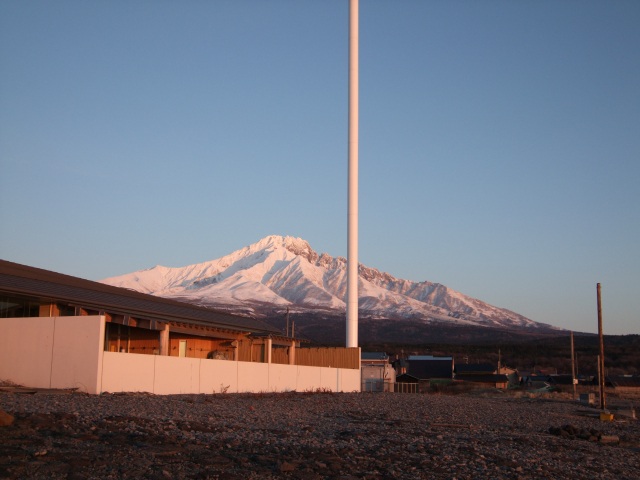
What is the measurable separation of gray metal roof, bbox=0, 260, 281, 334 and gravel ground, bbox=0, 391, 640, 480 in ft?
19.2

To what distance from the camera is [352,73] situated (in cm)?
4594

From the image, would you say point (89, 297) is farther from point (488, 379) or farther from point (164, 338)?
point (488, 379)

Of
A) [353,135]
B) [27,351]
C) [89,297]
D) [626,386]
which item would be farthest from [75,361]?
[626,386]

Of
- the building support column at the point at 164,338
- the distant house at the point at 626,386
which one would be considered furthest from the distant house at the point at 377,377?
the distant house at the point at 626,386

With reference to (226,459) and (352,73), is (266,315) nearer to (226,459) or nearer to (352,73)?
(352,73)

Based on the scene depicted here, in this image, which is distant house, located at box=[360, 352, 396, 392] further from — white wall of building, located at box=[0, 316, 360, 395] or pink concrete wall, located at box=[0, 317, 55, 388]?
→ pink concrete wall, located at box=[0, 317, 55, 388]

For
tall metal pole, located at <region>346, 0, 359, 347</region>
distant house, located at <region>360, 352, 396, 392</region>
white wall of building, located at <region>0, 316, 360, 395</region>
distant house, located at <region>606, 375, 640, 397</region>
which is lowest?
distant house, located at <region>606, 375, 640, 397</region>

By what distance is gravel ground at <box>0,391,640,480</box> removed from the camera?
1021 centimetres

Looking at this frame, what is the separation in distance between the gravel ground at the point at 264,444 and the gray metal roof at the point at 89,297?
5842mm

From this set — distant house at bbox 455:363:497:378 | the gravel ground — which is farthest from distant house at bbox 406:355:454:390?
the gravel ground

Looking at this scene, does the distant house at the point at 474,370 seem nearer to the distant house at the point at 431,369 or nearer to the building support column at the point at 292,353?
the distant house at the point at 431,369

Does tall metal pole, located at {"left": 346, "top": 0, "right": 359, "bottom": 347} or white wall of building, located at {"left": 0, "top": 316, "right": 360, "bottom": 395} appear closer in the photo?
white wall of building, located at {"left": 0, "top": 316, "right": 360, "bottom": 395}

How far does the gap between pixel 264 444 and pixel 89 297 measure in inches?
633

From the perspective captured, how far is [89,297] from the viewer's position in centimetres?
2709
